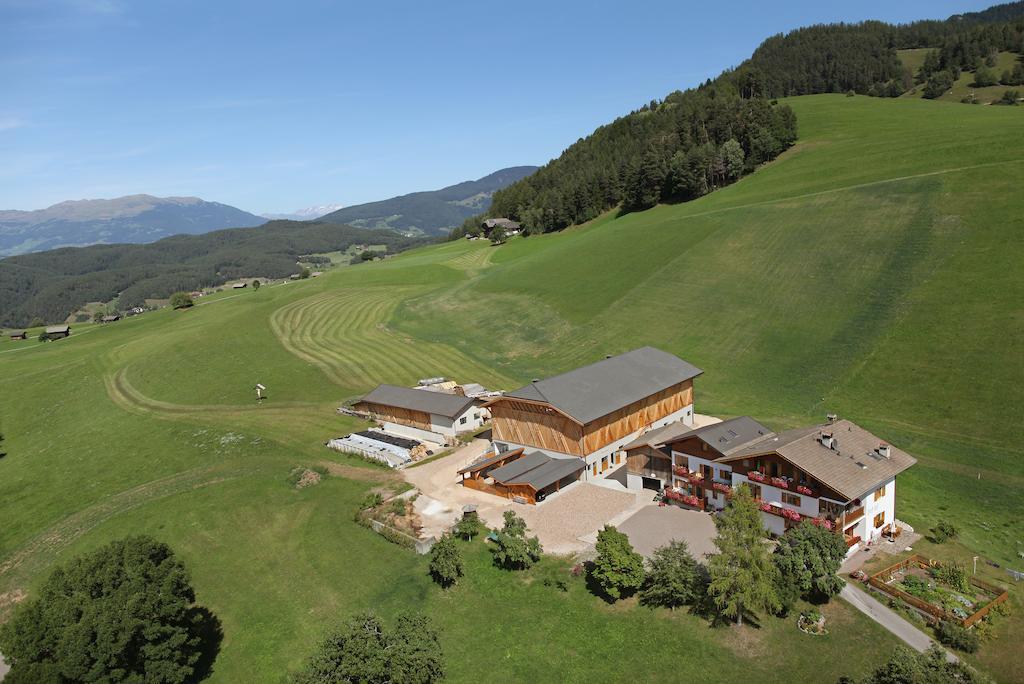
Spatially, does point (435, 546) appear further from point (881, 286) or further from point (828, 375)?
point (881, 286)

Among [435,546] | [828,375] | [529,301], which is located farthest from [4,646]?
[529,301]

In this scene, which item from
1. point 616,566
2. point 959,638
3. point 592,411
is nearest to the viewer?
point 959,638

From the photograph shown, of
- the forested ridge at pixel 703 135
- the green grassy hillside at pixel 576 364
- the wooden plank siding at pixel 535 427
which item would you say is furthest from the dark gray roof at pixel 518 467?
the forested ridge at pixel 703 135

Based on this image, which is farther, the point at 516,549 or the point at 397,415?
the point at 397,415

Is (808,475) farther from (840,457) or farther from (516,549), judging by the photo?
(516,549)

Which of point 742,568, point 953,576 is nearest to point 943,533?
point 953,576

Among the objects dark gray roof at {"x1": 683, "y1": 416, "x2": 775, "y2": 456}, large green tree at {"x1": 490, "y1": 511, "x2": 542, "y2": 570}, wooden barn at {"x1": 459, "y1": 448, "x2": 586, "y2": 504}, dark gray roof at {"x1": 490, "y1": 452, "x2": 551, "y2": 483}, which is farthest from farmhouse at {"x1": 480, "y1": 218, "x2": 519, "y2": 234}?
large green tree at {"x1": 490, "y1": 511, "x2": 542, "y2": 570}

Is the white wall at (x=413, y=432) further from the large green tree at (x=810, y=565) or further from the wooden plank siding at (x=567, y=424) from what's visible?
the large green tree at (x=810, y=565)
